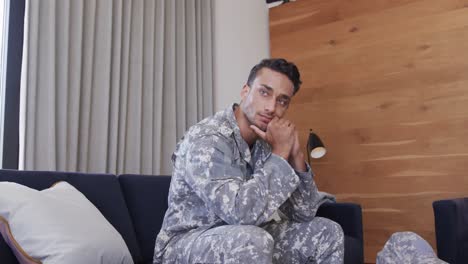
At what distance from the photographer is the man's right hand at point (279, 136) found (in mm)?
1526

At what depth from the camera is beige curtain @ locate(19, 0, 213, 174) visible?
233cm

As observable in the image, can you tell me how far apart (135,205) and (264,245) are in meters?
1.02

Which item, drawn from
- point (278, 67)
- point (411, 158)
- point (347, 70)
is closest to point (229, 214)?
point (278, 67)

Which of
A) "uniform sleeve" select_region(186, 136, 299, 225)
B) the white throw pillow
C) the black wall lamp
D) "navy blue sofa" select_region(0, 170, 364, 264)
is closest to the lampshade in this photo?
the black wall lamp

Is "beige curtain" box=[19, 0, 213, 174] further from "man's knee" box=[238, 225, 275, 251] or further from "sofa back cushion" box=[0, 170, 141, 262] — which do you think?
"man's knee" box=[238, 225, 275, 251]

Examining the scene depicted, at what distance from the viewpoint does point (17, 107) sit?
2.34 meters

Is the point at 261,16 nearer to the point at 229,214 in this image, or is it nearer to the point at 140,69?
the point at 140,69

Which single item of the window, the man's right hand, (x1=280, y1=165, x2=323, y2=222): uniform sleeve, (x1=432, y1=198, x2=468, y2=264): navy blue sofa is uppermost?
the window

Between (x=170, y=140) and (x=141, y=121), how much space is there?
0.84 ft

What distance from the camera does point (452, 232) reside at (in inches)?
75.9

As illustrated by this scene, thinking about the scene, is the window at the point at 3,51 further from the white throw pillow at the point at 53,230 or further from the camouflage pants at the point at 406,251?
the camouflage pants at the point at 406,251

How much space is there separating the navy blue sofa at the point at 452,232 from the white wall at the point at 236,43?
1818mm

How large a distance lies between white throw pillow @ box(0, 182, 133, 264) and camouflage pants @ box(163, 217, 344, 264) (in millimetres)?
249

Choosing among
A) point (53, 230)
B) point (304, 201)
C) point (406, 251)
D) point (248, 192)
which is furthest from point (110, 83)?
point (406, 251)
